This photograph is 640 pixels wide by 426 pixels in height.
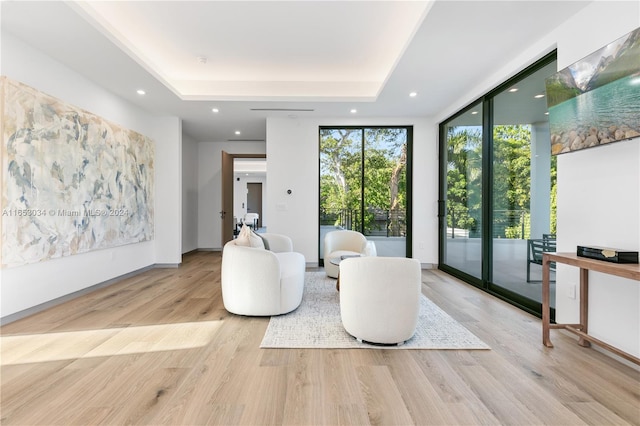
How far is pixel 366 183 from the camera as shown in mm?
5562

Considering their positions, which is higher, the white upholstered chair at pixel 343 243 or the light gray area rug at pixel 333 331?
the white upholstered chair at pixel 343 243

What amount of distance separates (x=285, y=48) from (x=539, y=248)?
3.81m

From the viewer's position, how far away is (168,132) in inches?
206

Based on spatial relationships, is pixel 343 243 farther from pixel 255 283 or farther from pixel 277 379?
pixel 277 379

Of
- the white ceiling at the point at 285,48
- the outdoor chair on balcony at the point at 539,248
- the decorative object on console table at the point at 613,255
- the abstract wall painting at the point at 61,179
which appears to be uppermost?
the white ceiling at the point at 285,48

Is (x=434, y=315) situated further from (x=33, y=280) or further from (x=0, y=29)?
(x=0, y=29)

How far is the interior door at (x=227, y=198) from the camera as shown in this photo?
6.43 meters

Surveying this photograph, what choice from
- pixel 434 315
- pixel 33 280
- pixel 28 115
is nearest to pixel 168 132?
pixel 28 115

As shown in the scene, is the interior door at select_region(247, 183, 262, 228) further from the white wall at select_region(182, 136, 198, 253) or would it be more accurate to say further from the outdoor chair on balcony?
the outdoor chair on balcony

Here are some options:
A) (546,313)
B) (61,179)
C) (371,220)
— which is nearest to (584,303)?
(546,313)

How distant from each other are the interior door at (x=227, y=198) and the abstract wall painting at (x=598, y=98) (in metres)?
5.72

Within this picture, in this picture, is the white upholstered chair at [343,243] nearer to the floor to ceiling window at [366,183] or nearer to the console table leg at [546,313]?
the floor to ceiling window at [366,183]

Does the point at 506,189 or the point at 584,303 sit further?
the point at 506,189

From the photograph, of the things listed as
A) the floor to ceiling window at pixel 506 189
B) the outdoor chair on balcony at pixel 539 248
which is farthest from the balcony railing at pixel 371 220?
the outdoor chair on balcony at pixel 539 248
